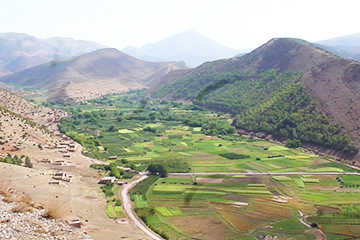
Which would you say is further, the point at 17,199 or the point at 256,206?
the point at 256,206

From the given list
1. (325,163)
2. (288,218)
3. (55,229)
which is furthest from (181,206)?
(325,163)

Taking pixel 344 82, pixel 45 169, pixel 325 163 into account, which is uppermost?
pixel 344 82

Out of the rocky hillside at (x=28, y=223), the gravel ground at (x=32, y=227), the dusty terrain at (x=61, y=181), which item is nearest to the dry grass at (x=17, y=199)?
the rocky hillside at (x=28, y=223)

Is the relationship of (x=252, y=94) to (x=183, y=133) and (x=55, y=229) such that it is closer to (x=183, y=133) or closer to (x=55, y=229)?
(x=183, y=133)

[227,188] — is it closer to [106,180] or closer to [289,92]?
[106,180]

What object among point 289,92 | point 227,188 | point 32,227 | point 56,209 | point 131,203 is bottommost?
point 227,188

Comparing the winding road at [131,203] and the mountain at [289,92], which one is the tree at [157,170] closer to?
the winding road at [131,203]

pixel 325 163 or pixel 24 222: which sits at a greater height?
pixel 24 222

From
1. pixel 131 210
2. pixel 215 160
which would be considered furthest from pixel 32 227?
pixel 215 160
